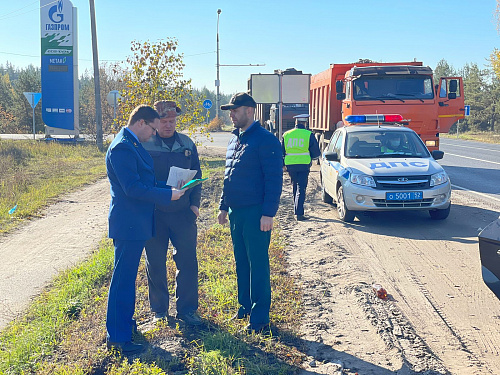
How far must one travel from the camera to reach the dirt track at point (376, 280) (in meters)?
4.24

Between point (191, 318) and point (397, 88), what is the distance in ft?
36.9

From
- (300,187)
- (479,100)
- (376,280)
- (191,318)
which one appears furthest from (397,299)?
(479,100)

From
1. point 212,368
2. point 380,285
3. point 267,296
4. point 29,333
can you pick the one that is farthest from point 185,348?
point 380,285

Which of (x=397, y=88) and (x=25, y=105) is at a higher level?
(x=25, y=105)

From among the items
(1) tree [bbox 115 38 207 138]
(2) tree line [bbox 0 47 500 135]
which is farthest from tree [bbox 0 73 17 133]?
(1) tree [bbox 115 38 207 138]

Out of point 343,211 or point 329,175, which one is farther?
point 329,175

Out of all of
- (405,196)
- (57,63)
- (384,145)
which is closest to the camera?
(405,196)

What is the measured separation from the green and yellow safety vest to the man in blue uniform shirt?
5462mm

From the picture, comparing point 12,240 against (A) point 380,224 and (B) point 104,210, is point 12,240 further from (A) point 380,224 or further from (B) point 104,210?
(A) point 380,224

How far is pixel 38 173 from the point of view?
17672 millimetres

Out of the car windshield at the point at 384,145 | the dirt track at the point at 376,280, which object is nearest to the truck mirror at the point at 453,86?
the dirt track at the point at 376,280

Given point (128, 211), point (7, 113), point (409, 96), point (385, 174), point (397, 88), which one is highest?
point (7, 113)

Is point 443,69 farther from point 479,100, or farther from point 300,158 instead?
point 300,158

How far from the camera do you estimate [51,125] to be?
3172cm
